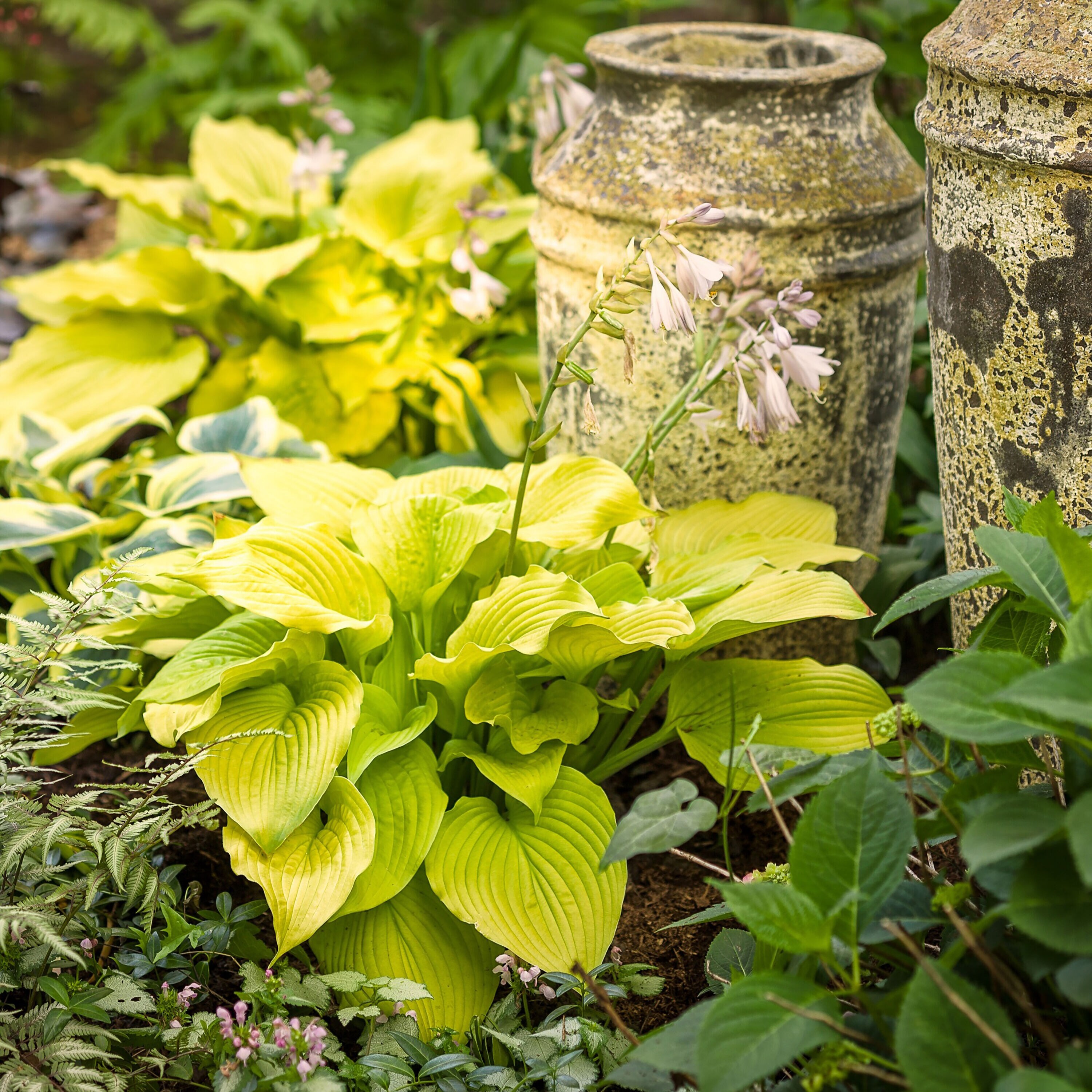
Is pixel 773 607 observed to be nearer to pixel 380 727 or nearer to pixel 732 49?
pixel 380 727

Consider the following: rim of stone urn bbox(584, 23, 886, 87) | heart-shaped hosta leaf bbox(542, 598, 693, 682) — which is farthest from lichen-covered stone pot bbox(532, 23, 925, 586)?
heart-shaped hosta leaf bbox(542, 598, 693, 682)

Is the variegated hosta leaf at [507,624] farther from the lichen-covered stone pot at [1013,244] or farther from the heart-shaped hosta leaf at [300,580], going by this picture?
the lichen-covered stone pot at [1013,244]

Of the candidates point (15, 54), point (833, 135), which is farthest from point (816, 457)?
point (15, 54)

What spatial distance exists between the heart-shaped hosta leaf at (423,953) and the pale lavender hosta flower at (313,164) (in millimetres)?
1844

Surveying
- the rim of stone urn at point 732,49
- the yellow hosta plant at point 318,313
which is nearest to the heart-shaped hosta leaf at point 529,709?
the rim of stone urn at point 732,49

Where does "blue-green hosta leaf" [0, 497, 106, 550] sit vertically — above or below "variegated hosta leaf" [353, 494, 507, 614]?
below

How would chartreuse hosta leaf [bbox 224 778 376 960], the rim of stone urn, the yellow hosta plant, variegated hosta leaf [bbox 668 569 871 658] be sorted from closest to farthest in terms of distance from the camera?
chartreuse hosta leaf [bbox 224 778 376 960] → variegated hosta leaf [bbox 668 569 871 658] → the rim of stone urn → the yellow hosta plant

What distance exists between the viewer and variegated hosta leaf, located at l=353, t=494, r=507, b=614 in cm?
156

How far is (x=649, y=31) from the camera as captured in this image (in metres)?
2.07

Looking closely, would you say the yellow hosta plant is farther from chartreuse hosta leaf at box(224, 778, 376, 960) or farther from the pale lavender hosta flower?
chartreuse hosta leaf at box(224, 778, 376, 960)

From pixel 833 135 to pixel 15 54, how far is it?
167 inches

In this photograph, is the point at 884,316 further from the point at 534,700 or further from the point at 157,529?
the point at 157,529

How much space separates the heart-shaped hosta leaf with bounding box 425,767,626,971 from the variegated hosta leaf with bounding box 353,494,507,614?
314 millimetres

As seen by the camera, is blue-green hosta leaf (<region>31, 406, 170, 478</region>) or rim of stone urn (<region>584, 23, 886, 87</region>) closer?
Answer: rim of stone urn (<region>584, 23, 886, 87</region>)
